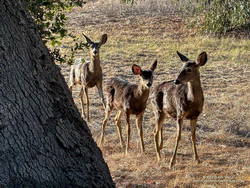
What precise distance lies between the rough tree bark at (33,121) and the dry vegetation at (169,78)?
12.9ft

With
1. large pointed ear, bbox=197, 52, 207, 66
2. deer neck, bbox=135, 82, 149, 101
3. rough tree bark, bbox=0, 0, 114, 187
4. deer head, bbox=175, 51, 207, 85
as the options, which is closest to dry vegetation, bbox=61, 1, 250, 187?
deer neck, bbox=135, 82, 149, 101

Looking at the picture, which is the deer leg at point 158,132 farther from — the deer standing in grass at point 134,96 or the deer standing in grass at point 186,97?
the deer standing in grass at point 134,96

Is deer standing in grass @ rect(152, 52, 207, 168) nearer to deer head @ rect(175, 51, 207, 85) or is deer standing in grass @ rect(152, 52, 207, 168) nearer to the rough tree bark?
deer head @ rect(175, 51, 207, 85)

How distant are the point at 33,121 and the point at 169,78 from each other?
1353cm

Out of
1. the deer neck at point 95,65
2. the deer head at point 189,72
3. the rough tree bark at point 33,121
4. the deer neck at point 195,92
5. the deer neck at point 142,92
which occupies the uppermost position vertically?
the rough tree bark at point 33,121

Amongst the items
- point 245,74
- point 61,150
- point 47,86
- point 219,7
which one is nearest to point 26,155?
point 61,150

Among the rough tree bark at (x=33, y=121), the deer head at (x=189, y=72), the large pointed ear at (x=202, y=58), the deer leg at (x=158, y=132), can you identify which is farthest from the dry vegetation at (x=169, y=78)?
the rough tree bark at (x=33, y=121)

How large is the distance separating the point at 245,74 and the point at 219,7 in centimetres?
579

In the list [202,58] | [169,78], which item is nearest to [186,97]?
[202,58]

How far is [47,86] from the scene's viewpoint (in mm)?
3797

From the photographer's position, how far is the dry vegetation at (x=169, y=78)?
8359mm

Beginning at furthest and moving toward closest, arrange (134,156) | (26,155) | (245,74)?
1. (245,74)
2. (134,156)
3. (26,155)

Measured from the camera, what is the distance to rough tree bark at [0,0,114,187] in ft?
11.6

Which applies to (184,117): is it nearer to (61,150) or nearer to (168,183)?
(168,183)
